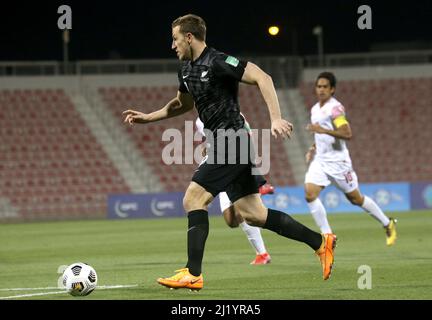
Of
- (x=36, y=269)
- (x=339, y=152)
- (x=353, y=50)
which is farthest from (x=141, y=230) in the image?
(x=353, y=50)

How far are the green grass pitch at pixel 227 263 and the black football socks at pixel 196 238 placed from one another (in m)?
0.26

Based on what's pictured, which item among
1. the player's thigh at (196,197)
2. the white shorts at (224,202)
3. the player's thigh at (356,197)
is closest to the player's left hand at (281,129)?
the player's thigh at (196,197)

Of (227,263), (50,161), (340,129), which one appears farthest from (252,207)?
(50,161)

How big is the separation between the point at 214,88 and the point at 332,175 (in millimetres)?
5907

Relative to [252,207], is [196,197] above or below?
above

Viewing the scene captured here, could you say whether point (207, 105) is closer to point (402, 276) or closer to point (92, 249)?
point (402, 276)

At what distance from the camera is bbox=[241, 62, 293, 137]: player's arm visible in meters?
7.57

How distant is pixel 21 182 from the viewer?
3128 centimetres

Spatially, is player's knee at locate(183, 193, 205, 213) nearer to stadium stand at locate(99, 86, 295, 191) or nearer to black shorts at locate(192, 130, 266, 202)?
black shorts at locate(192, 130, 266, 202)

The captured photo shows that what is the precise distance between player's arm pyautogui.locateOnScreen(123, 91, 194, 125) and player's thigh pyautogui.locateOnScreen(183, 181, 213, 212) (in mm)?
867

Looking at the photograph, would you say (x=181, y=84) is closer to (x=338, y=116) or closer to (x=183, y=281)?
(x=183, y=281)

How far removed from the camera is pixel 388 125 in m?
34.9

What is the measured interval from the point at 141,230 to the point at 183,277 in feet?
43.1

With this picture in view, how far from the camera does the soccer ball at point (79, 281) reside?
26.4 feet
